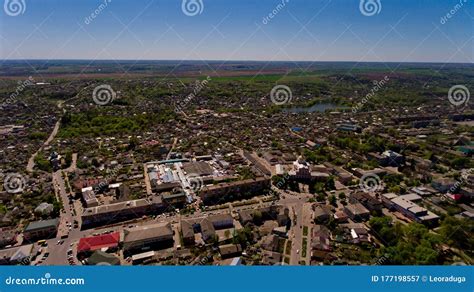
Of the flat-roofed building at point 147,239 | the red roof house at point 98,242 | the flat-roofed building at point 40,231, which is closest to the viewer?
the red roof house at point 98,242

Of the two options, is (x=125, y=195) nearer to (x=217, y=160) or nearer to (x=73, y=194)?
(x=73, y=194)

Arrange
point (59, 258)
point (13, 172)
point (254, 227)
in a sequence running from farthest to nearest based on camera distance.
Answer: point (13, 172) → point (254, 227) → point (59, 258)

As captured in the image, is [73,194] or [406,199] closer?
[406,199]

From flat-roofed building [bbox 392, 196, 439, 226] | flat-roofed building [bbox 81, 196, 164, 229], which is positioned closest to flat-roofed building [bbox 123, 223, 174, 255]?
flat-roofed building [bbox 81, 196, 164, 229]

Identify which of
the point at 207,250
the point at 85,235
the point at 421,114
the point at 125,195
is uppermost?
the point at 421,114

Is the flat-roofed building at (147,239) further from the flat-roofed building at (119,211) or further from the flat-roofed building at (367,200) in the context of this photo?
the flat-roofed building at (367,200)

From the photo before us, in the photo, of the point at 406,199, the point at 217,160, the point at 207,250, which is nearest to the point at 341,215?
the point at 406,199

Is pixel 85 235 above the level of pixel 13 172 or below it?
below

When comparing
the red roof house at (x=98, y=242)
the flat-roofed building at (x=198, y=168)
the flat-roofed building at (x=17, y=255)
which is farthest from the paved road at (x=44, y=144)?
the red roof house at (x=98, y=242)

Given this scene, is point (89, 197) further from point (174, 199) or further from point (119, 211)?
point (174, 199)

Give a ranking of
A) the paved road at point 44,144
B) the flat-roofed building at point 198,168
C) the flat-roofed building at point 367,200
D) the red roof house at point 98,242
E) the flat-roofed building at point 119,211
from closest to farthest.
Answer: the red roof house at point 98,242, the flat-roofed building at point 119,211, the flat-roofed building at point 367,200, the flat-roofed building at point 198,168, the paved road at point 44,144

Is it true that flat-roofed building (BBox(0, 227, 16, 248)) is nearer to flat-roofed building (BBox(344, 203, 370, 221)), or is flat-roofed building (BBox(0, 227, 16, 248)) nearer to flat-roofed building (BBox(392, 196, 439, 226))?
flat-roofed building (BBox(344, 203, 370, 221))
